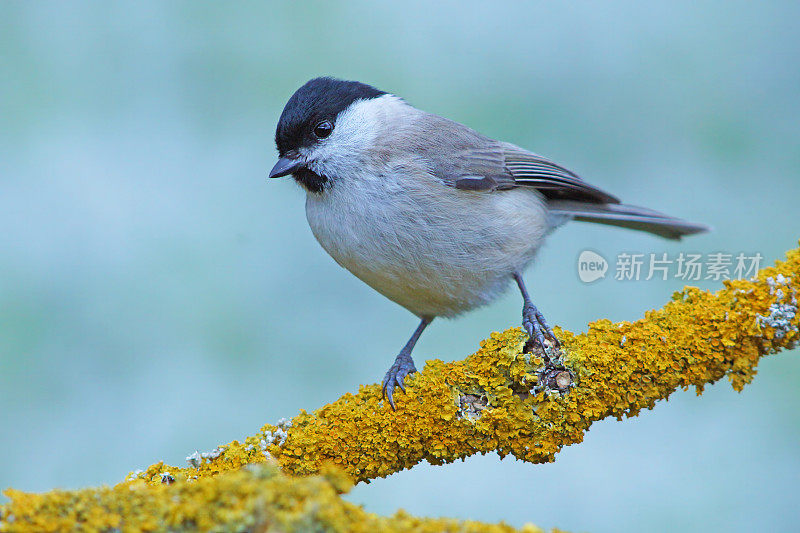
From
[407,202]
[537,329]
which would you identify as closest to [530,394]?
[537,329]

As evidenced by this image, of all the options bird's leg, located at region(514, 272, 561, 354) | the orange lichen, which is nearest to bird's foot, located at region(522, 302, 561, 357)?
bird's leg, located at region(514, 272, 561, 354)

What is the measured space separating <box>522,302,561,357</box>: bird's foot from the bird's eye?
0.89m

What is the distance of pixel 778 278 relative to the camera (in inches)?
82.5

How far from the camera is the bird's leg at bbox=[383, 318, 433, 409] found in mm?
2162

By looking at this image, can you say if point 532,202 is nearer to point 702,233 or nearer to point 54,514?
point 702,233

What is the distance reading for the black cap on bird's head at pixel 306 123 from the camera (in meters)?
2.40

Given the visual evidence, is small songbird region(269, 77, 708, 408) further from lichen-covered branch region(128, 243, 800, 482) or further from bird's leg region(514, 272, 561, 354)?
lichen-covered branch region(128, 243, 800, 482)

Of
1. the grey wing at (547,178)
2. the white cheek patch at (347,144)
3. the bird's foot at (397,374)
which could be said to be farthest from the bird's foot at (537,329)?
the white cheek patch at (347,144)

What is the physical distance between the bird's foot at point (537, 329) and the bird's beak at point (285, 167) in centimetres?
90

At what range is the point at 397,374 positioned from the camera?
238 cm

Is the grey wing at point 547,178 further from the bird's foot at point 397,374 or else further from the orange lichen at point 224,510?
the orange lichen at point 224,510

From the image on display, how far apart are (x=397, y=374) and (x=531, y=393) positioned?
0.51m

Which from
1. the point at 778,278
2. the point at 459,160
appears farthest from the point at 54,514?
the point at 778,278
